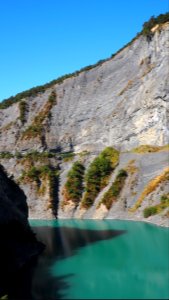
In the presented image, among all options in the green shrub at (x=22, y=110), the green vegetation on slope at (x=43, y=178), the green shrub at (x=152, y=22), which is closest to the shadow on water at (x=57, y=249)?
the green vegetation on slope at (x=43, y=178)

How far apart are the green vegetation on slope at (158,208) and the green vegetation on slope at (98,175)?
2302 centimetres

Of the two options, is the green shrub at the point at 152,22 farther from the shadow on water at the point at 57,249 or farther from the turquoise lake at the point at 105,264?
the turquoise lake at the point at 105,264

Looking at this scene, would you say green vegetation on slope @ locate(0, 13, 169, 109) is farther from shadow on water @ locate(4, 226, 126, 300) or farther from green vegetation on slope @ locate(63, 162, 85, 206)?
shadow on water @ locate(4, 226, 126, 300)

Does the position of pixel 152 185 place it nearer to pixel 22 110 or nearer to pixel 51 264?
pixel 51 264

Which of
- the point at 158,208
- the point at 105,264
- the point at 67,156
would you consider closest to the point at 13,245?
the point at 105,264

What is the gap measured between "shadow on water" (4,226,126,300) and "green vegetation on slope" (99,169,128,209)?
1347cm

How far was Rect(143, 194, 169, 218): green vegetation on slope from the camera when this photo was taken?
7855cm

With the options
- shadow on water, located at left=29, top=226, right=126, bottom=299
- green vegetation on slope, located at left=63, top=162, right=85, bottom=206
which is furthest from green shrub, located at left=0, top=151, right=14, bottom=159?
shadow on water, located at left=29, top=226, right=126, bottom=299

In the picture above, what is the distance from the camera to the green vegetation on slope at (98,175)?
340 ft

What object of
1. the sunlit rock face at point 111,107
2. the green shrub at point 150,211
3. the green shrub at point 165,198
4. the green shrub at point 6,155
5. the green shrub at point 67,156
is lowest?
the green shrub at point 150,211

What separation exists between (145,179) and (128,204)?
6.26 m

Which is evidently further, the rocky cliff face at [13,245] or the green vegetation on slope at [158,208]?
the green vegetation on slope at [158,208]

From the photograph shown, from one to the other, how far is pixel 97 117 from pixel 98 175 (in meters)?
25.3

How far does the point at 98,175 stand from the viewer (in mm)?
106438
